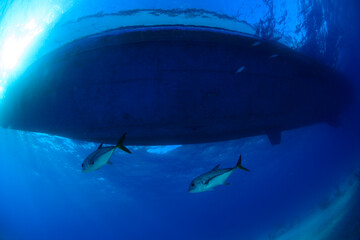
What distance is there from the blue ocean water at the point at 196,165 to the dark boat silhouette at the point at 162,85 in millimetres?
680

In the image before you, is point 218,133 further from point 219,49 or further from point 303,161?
point 303,161

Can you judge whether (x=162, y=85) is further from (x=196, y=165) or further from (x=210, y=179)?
(x=196, y=165)

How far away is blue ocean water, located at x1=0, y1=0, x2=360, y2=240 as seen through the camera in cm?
617

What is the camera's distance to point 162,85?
5.41m

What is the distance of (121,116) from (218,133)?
115 inches

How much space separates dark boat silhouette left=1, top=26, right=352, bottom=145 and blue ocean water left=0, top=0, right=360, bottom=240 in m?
0.68

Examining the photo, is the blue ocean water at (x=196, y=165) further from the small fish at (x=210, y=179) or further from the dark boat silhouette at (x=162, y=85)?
the small fish at (x=210, y=179)

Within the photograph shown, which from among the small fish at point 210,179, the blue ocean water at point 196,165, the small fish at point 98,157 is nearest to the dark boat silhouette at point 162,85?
the blue ocean water at point 196,165

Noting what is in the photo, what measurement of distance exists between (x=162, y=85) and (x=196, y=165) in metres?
23.2

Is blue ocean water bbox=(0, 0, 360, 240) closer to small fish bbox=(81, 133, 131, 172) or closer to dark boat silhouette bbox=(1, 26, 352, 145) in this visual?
dark boat silhouette bbox=(1, 26, 352, 145)

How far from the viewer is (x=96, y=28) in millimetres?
5301

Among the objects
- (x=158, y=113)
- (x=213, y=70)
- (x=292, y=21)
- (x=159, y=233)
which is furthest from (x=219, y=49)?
(x=159, y=233)

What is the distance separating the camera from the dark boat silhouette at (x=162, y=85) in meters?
5.31

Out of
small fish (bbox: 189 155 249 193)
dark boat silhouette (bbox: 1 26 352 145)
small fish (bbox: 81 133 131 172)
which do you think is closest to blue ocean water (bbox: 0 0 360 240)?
dark boat silhouette (bbox: 1 26 352 145)
